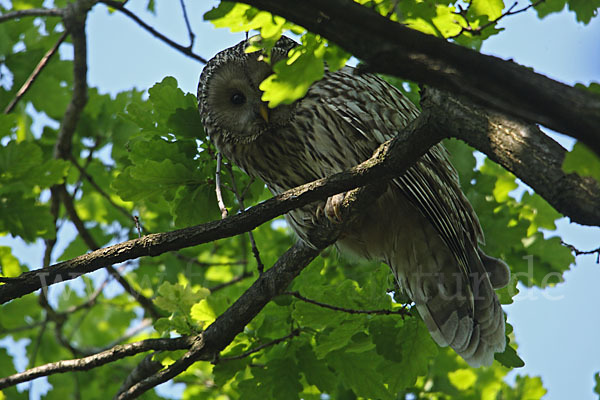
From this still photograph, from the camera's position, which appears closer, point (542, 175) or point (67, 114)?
point (542, 175)

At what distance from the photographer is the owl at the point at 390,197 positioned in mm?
3885

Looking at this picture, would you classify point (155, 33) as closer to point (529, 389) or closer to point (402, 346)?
point (402, 346)

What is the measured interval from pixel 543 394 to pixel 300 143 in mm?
2997

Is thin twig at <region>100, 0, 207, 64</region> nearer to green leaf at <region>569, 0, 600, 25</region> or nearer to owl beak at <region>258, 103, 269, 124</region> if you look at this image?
owl beak at <region>258, 103, 269, 124</region>

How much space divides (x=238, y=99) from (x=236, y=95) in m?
0.04

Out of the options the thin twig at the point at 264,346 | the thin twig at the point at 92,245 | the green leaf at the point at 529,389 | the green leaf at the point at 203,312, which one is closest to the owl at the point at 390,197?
the thin twig at the point at 264,346

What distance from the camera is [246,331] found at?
413cm

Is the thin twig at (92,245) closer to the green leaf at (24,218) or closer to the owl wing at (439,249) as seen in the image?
the green leaf at (24,218)

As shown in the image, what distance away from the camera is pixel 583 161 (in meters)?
1.57

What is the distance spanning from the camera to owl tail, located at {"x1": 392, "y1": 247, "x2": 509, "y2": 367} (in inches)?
155

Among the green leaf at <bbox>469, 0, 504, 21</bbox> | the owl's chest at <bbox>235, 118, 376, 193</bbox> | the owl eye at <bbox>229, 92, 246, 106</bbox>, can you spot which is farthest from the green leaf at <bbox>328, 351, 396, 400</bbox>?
the green leaf at <bbox>469, 0, 504, 21</bbox>

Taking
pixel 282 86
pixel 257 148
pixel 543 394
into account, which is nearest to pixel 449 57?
pixel 282 86

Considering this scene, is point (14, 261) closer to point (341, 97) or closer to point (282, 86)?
point (341, 97)

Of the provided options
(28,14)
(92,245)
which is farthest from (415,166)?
(28,14)
